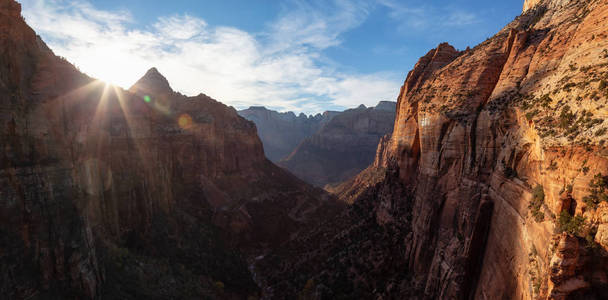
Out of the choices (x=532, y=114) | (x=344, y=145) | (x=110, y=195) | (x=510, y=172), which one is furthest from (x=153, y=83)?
(x=344, y=145)

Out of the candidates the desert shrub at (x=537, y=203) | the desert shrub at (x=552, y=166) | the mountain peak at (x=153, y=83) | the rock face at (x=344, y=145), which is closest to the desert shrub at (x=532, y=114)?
the desert shrub at (x=552, y=166)

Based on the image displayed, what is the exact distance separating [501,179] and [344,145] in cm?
16885

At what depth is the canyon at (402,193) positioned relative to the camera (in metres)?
11.0

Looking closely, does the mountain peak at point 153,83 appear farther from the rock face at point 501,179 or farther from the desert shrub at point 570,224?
the desert shrub at point 570,224

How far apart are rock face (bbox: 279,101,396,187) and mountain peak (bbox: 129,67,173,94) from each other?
9854 centimetres

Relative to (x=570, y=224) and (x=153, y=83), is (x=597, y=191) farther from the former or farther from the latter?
(x=153, y=83)

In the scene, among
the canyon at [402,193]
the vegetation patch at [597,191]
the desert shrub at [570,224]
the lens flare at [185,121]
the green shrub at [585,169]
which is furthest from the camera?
the lens flare at [185,121]

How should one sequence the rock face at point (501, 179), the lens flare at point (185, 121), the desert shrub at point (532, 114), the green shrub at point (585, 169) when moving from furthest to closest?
1. the lens flare at point (185, 121)
2. the desert shrub at point (532, 114)
3. the rock face at point (501, 179)
4. the green shrub at point (585, 169)

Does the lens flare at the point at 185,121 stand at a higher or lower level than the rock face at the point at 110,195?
higher

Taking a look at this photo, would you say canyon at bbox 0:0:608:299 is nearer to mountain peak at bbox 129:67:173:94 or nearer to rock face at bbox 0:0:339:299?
rock face at bbox 0:0:339:299

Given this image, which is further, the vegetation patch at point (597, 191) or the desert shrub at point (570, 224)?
the desert shrub at point (570, 224)

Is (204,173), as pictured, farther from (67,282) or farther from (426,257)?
(426,257)

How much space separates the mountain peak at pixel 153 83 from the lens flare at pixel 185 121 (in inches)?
622

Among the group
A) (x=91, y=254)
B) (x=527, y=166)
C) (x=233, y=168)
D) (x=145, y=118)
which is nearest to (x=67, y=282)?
(x=91, y=254)
